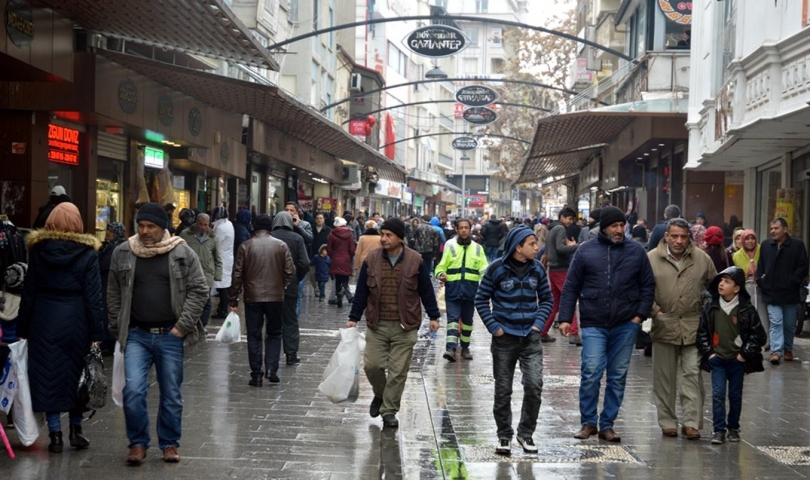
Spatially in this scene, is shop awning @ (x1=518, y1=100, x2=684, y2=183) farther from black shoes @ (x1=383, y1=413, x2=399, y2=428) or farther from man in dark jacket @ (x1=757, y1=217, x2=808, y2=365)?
black shoes @ (x1=383, y1=413, x2=399, y2=428)

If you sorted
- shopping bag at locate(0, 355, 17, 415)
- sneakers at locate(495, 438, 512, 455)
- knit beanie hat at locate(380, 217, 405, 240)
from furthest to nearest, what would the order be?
knit beanie hat at locate(380, 217, 405, 240) < sneakers at locate(495, 438, 512, 455) < shopping bag at locate(0, 355, 17, 415)

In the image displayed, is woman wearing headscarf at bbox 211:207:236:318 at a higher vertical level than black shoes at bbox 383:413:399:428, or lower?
higher

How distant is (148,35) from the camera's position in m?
14.6

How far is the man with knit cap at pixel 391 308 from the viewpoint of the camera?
8.70 metres

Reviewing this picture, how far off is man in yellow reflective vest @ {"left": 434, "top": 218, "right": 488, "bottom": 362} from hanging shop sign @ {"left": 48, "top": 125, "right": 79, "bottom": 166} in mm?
6807

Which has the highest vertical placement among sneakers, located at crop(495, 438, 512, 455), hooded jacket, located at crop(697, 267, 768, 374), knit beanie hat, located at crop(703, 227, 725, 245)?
knit beanie hat, located at crop(703, 227, 725, 245)

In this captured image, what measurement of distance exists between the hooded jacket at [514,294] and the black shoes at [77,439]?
2.97 meters

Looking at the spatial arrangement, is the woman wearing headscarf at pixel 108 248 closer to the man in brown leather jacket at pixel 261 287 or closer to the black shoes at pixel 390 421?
the man in brown leather jacket at pixel 261 287

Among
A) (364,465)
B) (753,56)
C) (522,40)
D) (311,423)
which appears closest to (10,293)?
(311,423)

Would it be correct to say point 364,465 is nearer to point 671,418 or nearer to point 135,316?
point 135,316

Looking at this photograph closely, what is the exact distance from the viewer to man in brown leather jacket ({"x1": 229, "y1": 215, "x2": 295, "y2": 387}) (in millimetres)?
10461

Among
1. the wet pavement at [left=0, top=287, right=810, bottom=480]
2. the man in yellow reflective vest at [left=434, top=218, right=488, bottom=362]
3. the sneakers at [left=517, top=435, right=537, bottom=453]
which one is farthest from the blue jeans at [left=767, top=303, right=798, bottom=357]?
the sneakers at [left=517, top=435, right=537, bottom=453]

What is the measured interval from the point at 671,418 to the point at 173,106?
1373 centimetres

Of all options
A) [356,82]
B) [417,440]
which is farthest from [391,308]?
[356,82]
